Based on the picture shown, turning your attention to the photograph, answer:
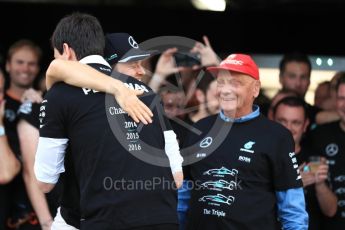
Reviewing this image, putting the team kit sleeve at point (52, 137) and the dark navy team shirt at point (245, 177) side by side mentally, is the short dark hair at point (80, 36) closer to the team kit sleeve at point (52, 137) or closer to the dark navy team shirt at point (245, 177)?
the team kit sleeve at point (52, 137)

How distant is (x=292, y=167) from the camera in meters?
4.08

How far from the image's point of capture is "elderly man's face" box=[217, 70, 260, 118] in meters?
4.22

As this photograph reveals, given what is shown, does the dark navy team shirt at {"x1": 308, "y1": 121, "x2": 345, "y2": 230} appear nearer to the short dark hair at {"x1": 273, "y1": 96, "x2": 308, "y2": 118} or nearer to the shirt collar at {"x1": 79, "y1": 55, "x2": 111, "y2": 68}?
the short dark hair at {"x1": 273, "y1": 96, "x2": 308, "y2": 118}

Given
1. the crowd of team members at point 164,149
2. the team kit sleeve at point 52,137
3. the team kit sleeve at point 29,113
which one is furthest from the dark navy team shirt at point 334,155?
the team kit sleeve at point 52,137

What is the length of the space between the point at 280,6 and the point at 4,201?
12.9 ft

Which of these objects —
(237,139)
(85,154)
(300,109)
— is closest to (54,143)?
(85,154)

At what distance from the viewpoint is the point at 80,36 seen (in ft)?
11.5

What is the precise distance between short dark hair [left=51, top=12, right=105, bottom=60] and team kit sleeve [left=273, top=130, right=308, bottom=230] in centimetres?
119

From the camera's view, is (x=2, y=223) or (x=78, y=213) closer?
(x=78, y=213)

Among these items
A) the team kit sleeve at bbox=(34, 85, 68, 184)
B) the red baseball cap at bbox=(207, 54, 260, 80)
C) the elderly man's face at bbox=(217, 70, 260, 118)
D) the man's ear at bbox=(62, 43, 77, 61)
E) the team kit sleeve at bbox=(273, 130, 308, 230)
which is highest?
the red baseball cap at bbox=(207, 54, 260, 80)

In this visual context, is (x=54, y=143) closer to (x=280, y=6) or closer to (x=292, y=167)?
(x=292, y=167)

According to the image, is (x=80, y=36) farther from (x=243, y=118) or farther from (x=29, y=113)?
(x=29, y=113)

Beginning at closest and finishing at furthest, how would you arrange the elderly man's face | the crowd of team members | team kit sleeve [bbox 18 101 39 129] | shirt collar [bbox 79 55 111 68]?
the crowd of team members, shirt collar [bbox 79 55 111 68], the elderly man's face, team kit sleeve [bbox 18 101 39 129]

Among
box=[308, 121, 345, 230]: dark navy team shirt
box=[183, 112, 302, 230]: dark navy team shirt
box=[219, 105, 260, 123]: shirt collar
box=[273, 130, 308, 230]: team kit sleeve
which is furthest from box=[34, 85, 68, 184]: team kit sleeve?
box=[308, 121, 345, 230]: dark navy team shirt
